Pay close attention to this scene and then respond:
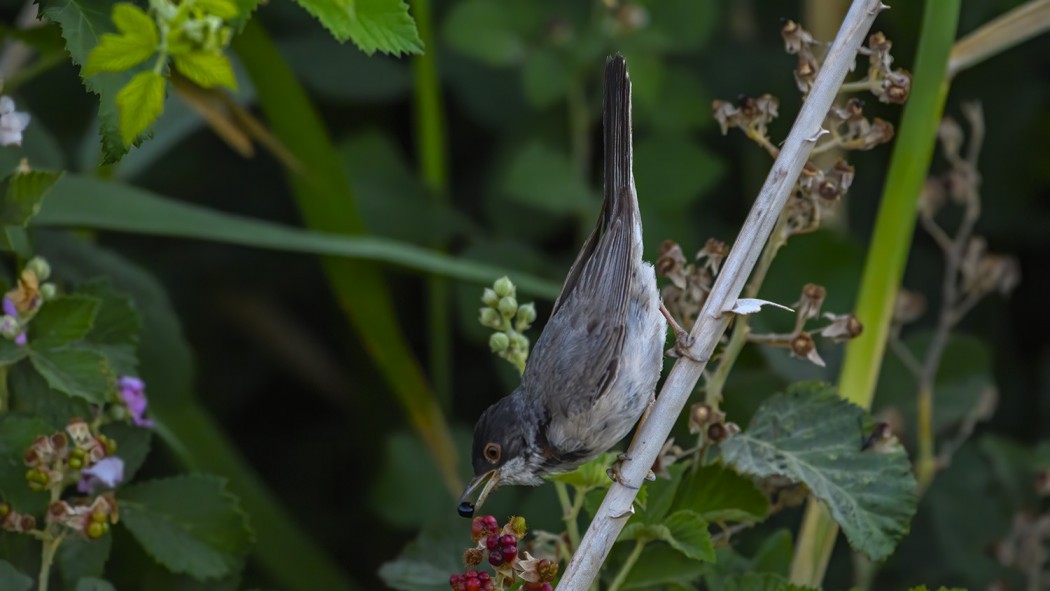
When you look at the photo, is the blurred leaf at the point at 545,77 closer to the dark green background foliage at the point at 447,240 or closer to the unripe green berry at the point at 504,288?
the dark green background foliage at the point at 447,240

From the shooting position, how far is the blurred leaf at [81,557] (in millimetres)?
1802

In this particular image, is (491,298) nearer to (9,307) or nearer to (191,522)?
(191,522)

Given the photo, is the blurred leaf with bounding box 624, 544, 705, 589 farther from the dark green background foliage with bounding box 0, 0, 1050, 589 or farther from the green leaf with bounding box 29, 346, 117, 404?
the green leaf with bounding box 29, 346, 117, 404

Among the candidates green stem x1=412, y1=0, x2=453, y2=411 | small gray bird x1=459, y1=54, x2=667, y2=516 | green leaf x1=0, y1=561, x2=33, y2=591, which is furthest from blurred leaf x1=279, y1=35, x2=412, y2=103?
green leaf x1=0, y1=561, x2=33, y2=591

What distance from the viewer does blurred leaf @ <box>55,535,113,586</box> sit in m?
1.80

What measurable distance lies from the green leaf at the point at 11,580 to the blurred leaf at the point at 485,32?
184 centimetres

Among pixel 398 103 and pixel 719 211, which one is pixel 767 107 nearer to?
pixel 719 211

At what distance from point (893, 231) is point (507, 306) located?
799 millimetres

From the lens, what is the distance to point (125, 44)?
4.68ft

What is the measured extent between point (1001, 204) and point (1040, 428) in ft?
2.21

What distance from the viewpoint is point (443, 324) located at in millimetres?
3201

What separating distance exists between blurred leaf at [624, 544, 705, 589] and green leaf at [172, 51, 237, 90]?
3.04 feet

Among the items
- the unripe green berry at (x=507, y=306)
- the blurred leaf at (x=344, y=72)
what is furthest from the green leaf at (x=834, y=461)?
the blurred leaf at (x=344, y=72)

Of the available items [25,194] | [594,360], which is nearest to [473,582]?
[594,360]
